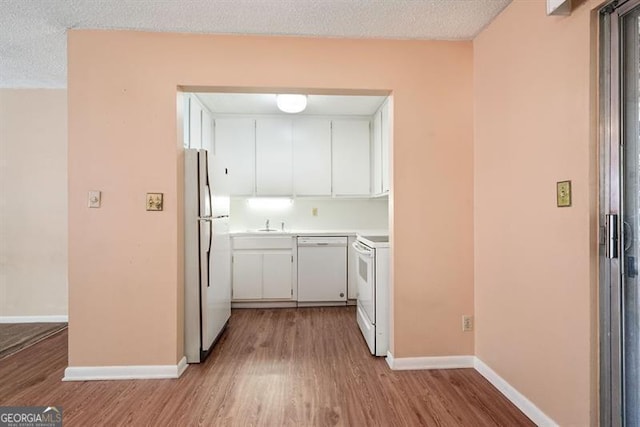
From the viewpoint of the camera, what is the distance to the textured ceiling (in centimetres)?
185

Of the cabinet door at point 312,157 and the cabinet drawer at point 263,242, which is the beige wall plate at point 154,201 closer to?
the cabinet drawer at point 263,242

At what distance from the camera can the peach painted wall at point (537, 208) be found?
138cm

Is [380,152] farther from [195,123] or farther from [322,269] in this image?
[195,123]

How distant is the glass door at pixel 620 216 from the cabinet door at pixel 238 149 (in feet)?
11.0

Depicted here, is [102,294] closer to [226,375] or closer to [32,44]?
[226,375]

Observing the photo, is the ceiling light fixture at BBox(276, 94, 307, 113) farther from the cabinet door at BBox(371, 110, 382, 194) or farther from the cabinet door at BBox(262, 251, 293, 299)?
the cabinet door at BBox(262, 251, 293, 299)

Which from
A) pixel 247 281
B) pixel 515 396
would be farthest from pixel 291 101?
pixel 515 396

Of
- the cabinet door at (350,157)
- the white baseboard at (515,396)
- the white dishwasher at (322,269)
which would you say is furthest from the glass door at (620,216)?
the cabinet door at (350,157)

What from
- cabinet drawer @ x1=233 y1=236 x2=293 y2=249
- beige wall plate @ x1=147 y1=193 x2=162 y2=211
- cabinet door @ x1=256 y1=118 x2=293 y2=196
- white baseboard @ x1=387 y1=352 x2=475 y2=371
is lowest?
white baseboard @ x1=387 y1=352 x2=475 y2=371

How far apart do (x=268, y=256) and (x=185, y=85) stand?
7.02 ft

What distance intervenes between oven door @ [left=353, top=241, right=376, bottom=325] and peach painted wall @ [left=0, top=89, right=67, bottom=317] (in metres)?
3.19

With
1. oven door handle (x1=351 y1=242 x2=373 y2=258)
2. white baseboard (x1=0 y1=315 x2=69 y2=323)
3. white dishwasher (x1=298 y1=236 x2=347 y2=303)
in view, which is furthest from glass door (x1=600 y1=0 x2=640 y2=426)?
white baseboard (x1=0 y1=315 x2=69 y2=323)

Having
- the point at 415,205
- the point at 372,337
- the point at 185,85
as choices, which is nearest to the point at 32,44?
the point at 185,85

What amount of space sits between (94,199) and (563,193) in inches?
116
